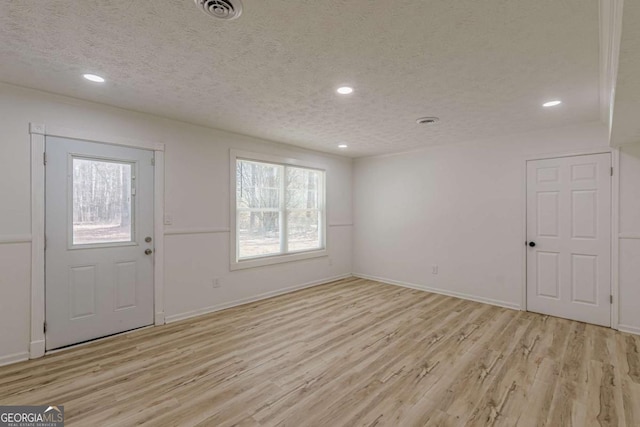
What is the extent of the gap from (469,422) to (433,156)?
3914 millimetres

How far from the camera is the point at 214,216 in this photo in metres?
4.01

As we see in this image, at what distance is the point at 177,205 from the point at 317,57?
2.54m

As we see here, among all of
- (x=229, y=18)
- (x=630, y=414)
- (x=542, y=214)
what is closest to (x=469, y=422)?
(x=630, y=414)

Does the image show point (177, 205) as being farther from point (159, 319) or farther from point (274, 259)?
point (274, 259)

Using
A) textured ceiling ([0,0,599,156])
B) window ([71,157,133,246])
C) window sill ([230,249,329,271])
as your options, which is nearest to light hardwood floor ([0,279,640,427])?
window sill ([230,249,329,271])

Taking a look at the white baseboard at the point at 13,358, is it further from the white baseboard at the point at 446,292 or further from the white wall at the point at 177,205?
the white baseboard at the point at 446,292

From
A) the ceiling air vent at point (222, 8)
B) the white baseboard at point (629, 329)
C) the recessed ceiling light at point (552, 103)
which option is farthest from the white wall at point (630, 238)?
the ceiling air vent at point (222, 8)

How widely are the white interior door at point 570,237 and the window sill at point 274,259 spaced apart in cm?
322

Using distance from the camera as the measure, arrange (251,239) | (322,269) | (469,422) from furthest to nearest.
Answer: (322,269) < (251,239) < (469,422)

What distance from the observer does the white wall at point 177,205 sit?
2.62 m

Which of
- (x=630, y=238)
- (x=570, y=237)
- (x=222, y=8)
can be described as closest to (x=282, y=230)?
(x=222, y=8)

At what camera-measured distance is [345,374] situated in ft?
8.05

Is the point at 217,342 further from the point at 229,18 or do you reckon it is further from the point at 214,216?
the point at 229,18

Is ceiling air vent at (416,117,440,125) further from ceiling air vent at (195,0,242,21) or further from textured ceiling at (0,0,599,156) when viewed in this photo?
ceiling air vent at (195,0,242,21)
